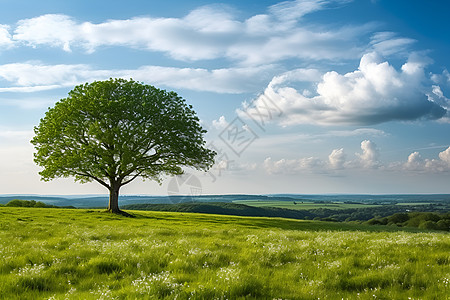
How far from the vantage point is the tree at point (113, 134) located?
44594mm

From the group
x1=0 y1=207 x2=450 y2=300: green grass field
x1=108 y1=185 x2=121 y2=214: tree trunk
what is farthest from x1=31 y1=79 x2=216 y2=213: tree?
x1=0 y1=207 x2=450 y2=300: green grass field

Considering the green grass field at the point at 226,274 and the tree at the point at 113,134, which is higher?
the tree at the point at 113,134

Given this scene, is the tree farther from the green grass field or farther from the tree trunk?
the green grass field

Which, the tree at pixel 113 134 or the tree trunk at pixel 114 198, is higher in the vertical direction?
the tree at pixel 113 134

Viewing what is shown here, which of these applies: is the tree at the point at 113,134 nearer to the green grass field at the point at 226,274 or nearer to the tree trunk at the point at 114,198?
the tree trunk at the point at 114,198

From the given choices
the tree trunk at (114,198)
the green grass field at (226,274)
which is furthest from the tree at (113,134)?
the green grass field at (226,274)

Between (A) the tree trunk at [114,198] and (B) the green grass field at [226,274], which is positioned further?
(A) the tree trunk at [114,198]

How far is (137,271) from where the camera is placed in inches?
365

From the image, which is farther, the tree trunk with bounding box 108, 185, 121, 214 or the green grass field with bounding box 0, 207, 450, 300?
the tree trunk with bounding box 108, 185, 121, 214

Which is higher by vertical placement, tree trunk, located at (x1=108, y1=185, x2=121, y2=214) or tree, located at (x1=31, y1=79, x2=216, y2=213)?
tree, located at (x1=31, y1=79, x2=216, y2=213)

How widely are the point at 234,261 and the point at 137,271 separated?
3286 millimetres

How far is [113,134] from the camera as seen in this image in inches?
1781

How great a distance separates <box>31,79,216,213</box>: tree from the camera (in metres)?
44.6

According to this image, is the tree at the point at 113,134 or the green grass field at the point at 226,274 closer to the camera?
the green grass field at the point at 226,274
